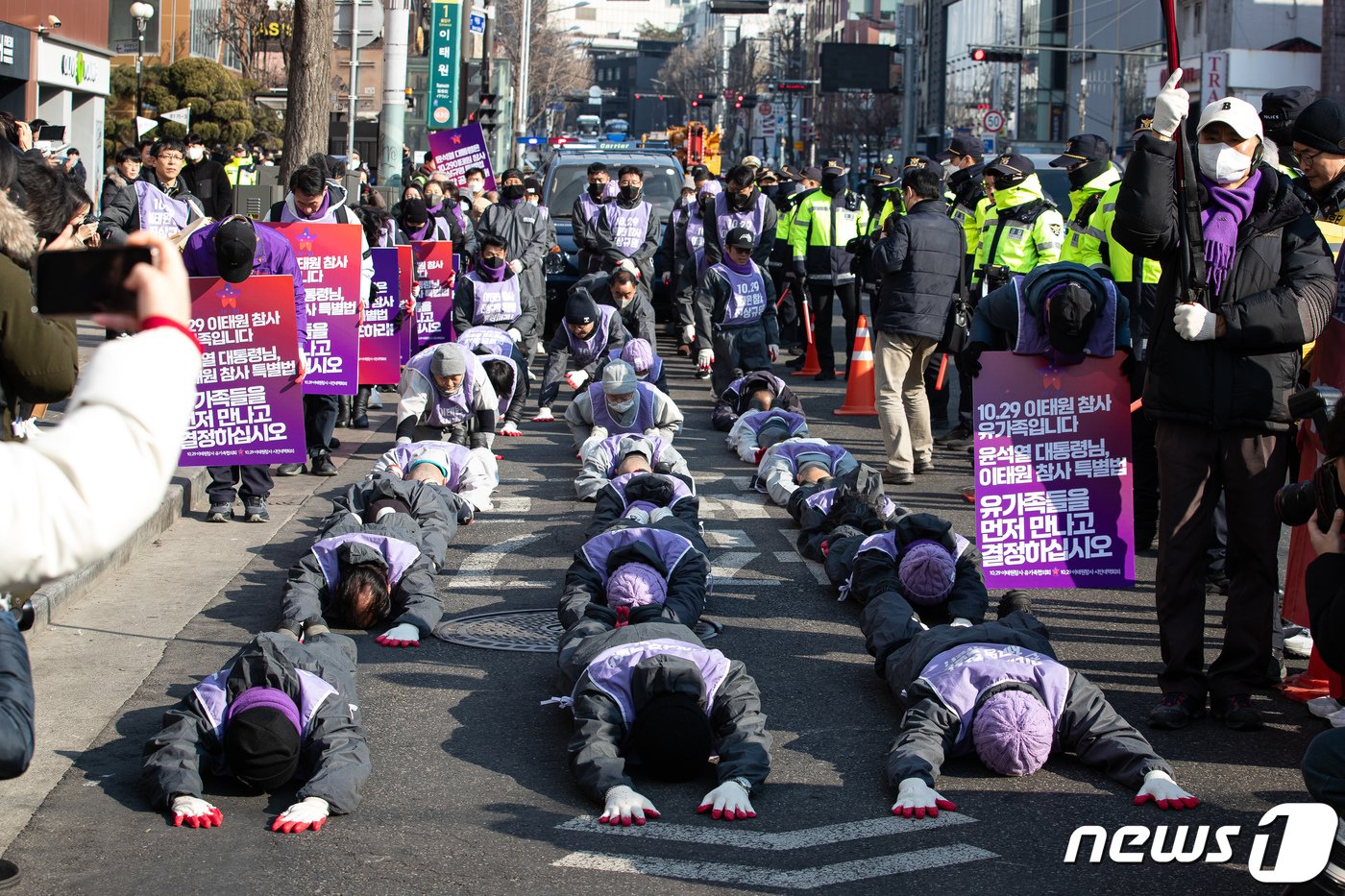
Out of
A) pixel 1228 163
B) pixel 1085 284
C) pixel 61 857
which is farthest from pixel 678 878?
pixel 1085 284

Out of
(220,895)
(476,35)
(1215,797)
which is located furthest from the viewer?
(476,35)

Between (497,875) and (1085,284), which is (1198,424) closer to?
(1085,284)

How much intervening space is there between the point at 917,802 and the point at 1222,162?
2729 mm

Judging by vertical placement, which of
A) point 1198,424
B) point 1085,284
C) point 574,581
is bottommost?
point 574,581

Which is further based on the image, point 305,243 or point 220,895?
point 305,243

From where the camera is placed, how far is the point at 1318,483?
4832 mm

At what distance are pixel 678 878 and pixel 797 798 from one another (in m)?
0.84

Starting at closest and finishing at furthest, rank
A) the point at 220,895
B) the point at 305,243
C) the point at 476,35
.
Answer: the point at 220,895
the point at 305,243
the point at 476,35

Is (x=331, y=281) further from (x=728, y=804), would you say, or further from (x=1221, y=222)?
(x=728, y=804)

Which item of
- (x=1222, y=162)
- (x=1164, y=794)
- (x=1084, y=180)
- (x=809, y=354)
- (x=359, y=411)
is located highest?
(x=1084, y=180)

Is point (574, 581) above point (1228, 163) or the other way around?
the other way around

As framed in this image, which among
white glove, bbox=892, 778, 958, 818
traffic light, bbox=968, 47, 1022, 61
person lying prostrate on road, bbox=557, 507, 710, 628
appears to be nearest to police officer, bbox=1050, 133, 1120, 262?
person lying prostrate on road, bbox=557, 507, 710, 628

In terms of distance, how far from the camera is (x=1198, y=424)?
6.29 meters

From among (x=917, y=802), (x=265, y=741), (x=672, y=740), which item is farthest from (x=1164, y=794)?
(x=265, y=741)
